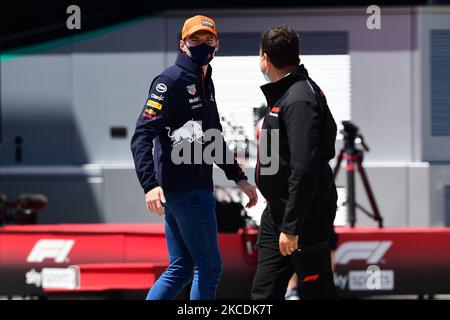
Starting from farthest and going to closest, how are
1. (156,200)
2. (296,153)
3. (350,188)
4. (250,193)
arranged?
(350,188) → (250,193) → (156,200) → (296,153)

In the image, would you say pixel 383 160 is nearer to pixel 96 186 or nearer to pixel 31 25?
pixel 96 186

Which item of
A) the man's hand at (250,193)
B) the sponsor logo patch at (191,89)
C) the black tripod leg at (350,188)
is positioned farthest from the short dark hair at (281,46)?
the black tripod leg at (350,188)

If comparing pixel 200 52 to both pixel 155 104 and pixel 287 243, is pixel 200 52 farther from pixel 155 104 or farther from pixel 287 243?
pixel 287 243

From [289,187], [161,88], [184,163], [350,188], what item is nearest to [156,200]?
[184,163]

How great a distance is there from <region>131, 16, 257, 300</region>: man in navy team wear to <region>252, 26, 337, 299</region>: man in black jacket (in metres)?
0.50

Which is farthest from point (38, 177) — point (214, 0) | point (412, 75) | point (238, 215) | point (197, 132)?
point (197, 132)

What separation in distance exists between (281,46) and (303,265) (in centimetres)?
101

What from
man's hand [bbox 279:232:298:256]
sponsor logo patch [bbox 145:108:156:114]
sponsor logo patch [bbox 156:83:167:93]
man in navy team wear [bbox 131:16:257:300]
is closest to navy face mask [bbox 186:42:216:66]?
man in navy team wear [bbox 131:16:257:300]

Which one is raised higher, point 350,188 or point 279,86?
point 279,86

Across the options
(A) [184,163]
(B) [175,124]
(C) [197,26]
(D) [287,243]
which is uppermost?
(C) [197,26]

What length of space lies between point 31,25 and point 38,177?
4.71 feet

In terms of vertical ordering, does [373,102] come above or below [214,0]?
below

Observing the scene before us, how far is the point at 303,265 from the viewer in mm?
4598

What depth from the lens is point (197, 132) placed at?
17.1 ft
